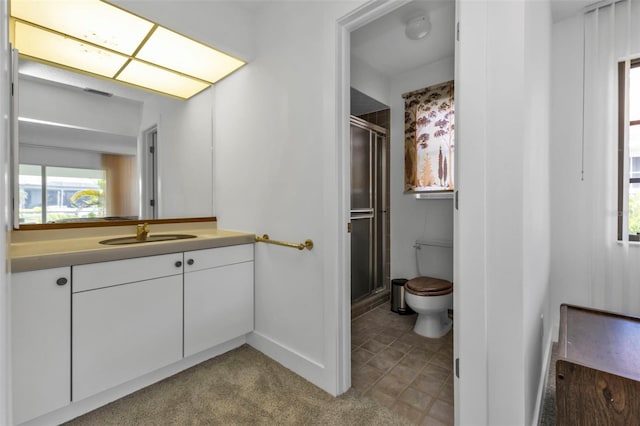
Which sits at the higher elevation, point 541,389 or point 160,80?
point 160,80

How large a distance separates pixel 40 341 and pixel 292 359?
4.26 ft

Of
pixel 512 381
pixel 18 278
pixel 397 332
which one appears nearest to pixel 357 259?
pixel 397 332

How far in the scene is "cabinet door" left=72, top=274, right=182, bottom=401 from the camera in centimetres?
145

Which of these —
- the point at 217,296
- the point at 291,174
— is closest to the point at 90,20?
the point at 291,174

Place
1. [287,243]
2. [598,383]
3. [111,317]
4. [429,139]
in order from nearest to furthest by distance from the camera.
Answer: [598,383] → [111,317] → [287,243] → [429,139]

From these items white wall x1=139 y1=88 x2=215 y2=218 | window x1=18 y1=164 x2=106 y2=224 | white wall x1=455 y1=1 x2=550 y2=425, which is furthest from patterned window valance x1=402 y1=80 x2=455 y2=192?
window x1=18 y1=164 x2=106 y2=224

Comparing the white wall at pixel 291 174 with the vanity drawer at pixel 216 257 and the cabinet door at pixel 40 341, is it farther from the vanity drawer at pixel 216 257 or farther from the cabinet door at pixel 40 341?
the cabinet door at pixel 40 341

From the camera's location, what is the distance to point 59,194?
5.84 ft

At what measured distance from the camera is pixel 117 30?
1.78 meters

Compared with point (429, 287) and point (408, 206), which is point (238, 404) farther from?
point (408, 206)

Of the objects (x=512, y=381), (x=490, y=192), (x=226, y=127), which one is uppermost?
(x=226, y=127)

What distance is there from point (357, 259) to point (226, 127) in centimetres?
179

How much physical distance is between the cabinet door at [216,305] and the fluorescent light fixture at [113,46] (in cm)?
142

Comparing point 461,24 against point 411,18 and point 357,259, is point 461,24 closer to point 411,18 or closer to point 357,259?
point 411,18
